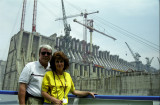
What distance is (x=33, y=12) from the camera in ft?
128

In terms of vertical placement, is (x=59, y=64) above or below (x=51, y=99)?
above

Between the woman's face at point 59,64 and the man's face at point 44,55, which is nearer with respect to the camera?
the woman's face at point 59,64

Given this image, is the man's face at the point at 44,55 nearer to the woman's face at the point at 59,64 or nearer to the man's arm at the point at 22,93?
the woman's face at the point at 59,64

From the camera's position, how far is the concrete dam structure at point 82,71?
18.6 m

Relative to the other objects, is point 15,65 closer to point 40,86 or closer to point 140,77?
point 140,77

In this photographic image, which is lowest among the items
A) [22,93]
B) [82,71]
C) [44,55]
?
[22,93]

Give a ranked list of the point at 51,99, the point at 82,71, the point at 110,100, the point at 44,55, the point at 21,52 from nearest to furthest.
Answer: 1. the point at 51,99
2. the point at 44,55
3. the point at 110,100
4. the point at 21,52
5. the point at 82,71

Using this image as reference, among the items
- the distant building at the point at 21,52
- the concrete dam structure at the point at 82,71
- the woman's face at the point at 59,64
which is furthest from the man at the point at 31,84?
the distant building at the point at 21,52

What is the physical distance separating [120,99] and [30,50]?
33.5 metres

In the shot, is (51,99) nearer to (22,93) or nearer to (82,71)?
(22,93)

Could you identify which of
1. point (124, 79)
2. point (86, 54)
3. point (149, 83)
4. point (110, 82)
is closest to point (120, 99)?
point (149, 83)

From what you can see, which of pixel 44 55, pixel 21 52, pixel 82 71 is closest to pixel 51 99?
pixel 44 55

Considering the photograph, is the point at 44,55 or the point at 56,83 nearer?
the point at 56,83

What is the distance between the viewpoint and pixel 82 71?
40.2 meters
